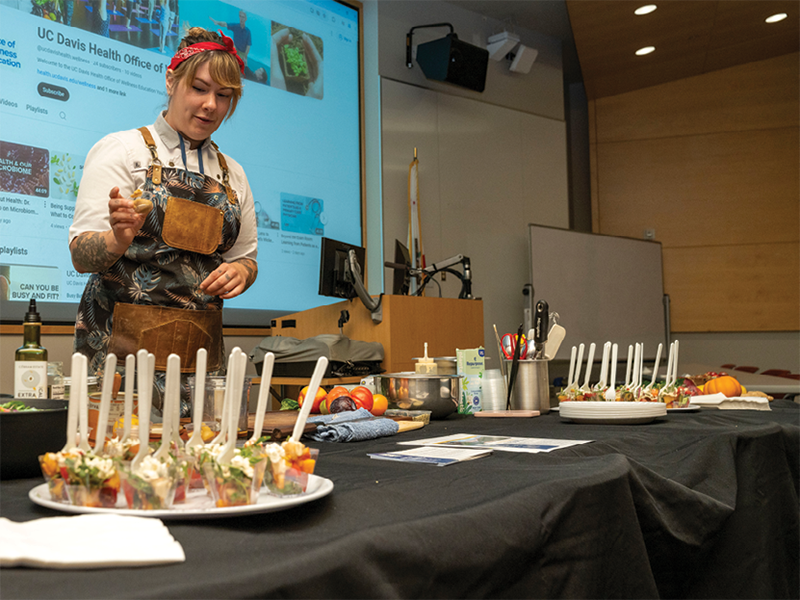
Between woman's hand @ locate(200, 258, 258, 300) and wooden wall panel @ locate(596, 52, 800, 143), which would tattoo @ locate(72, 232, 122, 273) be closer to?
woman's hand @ locate(200, 258, 258, 300)

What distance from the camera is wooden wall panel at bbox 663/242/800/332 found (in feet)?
17.4

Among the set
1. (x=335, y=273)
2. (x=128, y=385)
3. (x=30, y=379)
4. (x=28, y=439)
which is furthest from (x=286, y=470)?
(x=335, y=273)

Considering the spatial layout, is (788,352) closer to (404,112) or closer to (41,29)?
(404,112)

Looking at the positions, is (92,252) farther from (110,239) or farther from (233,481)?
(233,481)

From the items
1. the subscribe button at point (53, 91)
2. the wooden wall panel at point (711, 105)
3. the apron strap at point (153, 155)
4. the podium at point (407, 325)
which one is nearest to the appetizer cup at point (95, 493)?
the apron strap at point (153, 155)

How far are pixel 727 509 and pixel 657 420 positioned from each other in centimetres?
43

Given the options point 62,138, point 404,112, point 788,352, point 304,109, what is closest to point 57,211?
point 62,138

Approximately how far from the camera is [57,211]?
2842 millimetres

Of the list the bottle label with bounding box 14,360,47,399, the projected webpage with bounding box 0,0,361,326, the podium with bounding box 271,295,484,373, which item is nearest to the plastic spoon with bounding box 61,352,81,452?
the bottle label with bounding box 14,360,47,399

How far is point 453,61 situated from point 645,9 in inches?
52.2

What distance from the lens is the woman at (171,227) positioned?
1373 mm

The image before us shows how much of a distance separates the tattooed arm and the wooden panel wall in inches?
199

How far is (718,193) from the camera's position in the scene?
5.51 meters

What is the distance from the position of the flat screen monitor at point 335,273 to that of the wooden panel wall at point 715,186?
3.61m
